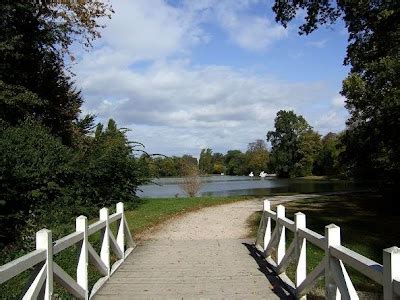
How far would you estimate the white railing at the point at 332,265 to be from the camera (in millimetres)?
3838

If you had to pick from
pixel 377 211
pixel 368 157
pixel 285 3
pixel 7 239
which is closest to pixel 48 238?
pixel 7 239

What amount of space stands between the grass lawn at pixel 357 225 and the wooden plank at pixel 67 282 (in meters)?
3.86

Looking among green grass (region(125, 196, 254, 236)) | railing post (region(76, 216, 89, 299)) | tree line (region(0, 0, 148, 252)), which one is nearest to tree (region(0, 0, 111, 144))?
tree line (region(0, 0, 148, 252))

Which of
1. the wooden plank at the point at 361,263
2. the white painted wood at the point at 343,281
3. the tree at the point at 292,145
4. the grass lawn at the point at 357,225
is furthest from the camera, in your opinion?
the tree at the point at 292,145

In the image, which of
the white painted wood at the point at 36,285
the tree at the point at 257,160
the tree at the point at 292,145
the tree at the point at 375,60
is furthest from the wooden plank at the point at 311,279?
the tree at the point at 257,160

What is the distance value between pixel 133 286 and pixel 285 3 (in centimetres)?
1289

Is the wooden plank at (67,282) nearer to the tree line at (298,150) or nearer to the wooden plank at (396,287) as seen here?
the wooden plank at (396,287)

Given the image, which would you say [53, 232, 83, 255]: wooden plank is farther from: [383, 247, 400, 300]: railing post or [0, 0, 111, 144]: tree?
[0, 0, 111, 144]: tree

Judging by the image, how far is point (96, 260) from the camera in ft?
23.7

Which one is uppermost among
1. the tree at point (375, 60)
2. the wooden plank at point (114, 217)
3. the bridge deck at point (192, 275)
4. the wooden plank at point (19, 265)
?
the tree at point (375, 60)

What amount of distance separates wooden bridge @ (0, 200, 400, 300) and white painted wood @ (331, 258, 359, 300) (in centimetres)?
1

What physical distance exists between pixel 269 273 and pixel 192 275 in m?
1.34

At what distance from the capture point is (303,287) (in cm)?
639

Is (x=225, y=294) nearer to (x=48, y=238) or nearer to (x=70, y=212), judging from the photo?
(x=48, y=238)
